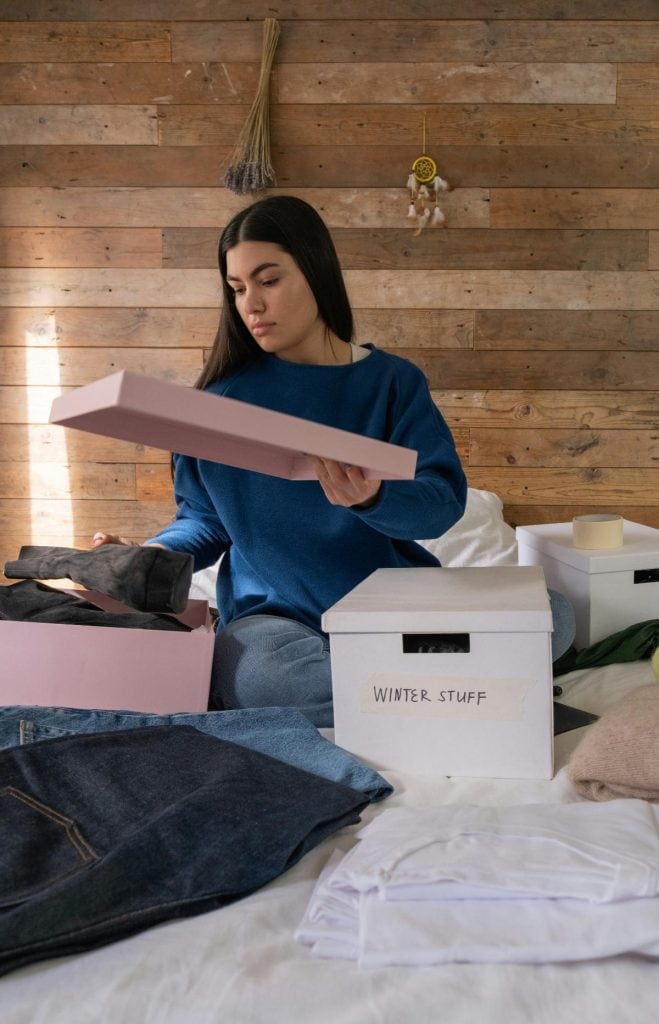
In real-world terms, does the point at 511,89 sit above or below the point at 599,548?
above

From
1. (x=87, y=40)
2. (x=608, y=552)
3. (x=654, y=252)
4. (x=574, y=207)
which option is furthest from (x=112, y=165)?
(x=608, y=552)

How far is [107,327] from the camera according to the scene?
2.96 metres

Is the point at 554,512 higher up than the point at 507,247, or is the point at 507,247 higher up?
the point at 507,247

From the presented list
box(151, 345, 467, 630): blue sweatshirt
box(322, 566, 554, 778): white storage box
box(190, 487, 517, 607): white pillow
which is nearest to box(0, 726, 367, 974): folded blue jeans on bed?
box(322, 566, 554, 778): white storage box

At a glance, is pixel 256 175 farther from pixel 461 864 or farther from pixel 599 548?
pixel 461 864

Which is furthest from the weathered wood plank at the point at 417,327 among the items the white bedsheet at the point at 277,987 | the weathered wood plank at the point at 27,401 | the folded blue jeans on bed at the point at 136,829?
the white bedsheet at the point at 277,987

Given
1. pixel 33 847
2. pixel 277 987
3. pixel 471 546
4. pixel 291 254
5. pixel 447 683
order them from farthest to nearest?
1. pixel 471 546
2. pixel 291 254
3. pixel 447 683
4. pixel 33 847
5. pixel 277 987

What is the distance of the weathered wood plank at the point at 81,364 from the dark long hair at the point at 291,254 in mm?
1163

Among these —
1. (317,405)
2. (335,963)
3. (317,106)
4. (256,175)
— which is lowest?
(335,963)

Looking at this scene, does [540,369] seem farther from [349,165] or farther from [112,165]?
[112,165]

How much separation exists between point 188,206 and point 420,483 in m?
1.74

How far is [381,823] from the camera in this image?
3.09 feet

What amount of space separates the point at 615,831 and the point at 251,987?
0.34 meters

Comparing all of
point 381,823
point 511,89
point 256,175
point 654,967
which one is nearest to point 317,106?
point 256,175
